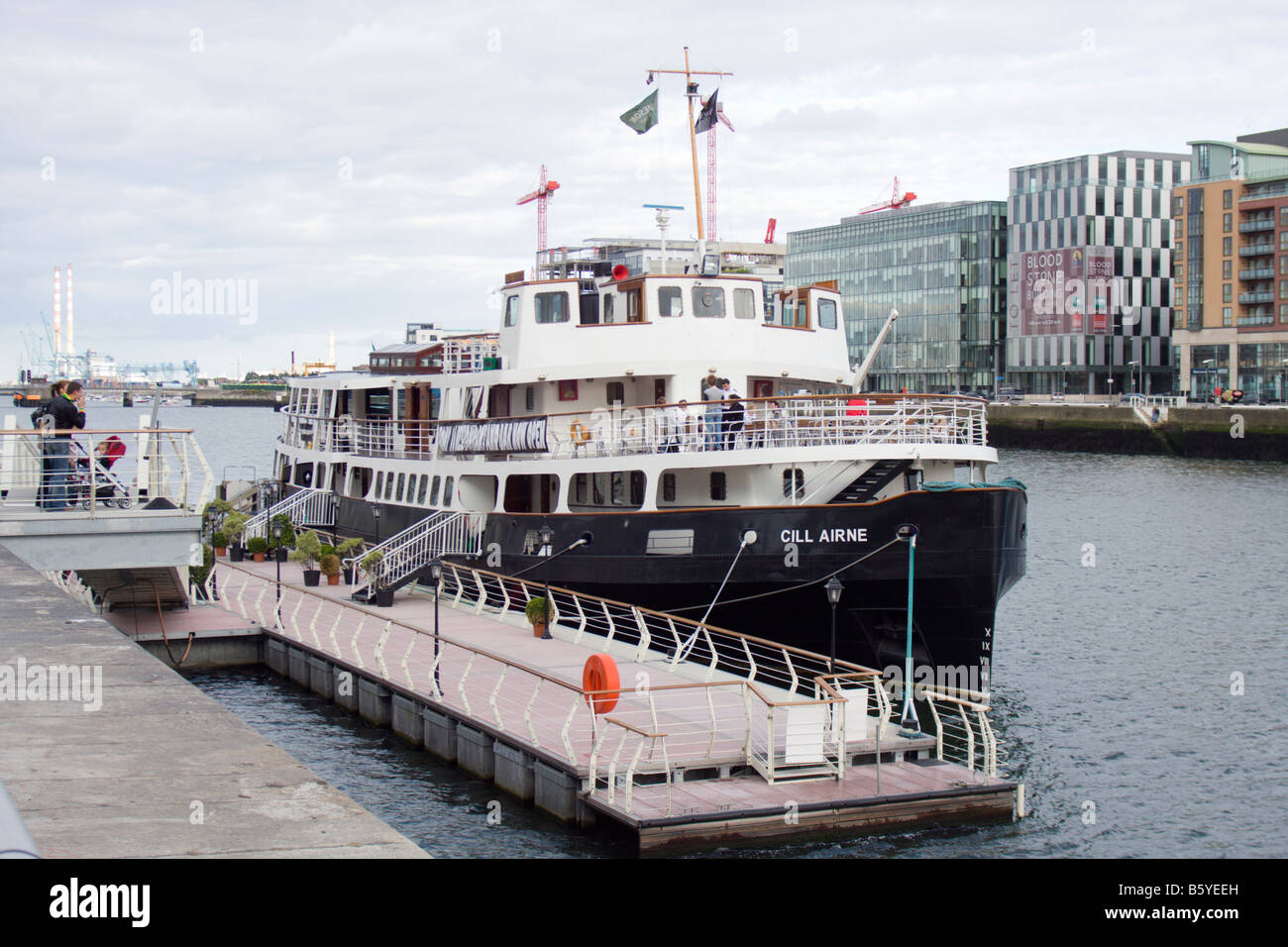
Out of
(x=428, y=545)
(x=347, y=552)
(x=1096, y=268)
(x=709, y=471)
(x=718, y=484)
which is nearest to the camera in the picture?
(x=718, y=484)

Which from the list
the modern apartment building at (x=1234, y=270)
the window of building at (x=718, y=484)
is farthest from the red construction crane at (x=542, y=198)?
the modern apartment building at (x=1234, y=270)

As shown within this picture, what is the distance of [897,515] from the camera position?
23.4 meters

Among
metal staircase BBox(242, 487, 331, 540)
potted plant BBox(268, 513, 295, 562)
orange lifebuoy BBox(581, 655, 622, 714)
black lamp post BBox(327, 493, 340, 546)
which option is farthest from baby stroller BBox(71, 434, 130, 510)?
metal staircase BBox(242, 487, 331, 540)

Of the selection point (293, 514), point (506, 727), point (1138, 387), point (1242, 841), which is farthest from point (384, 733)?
point (1138, 387)

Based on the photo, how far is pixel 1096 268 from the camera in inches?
5807

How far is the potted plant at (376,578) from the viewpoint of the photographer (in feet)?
97.0

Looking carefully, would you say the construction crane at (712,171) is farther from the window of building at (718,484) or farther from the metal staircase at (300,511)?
the metal staircase at (300,511)

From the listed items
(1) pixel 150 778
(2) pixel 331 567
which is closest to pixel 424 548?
(2) pixel 331 567

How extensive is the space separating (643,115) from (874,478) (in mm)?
12902

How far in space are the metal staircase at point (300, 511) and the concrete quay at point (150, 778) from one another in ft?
82.4

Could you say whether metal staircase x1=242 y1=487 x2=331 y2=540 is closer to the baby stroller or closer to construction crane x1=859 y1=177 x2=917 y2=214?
the baby stroller

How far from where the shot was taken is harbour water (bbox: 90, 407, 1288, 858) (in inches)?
712

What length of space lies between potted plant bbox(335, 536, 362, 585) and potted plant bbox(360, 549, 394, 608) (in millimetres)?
1771

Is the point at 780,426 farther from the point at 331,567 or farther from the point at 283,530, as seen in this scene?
the point at 283,530
